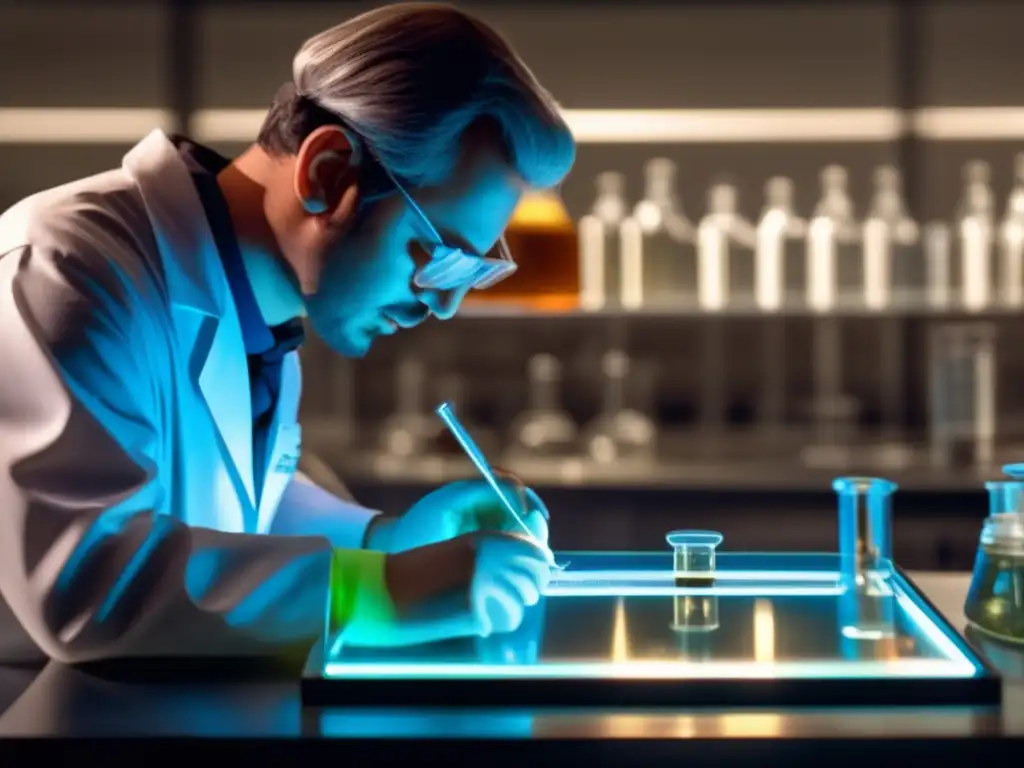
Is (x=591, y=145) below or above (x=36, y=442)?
above

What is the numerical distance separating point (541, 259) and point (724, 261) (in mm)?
494

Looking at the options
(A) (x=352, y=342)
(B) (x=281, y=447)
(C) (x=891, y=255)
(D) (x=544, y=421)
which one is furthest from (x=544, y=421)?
(A) (x=352, y=342)

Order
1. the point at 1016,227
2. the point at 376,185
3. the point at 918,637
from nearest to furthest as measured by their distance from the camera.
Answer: the point at 918,637, the point at 376,185, the point at 1016,227

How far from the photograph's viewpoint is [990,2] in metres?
3.14

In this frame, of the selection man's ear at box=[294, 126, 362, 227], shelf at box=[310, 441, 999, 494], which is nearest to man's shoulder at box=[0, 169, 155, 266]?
man's ear at box=[294, 126, 362, 227]

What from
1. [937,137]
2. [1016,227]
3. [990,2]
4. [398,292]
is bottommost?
[398,292]

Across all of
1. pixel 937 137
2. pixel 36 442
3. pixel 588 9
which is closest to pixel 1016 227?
pixel 937 137

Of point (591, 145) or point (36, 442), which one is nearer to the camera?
point (36, 442)

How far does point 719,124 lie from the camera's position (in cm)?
323

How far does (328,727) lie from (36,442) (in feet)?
1.22

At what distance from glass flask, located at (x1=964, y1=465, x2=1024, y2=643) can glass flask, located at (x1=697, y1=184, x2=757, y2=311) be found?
2023 mm

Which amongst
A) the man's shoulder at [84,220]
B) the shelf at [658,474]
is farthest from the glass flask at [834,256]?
the man's shoulder at [84,220]

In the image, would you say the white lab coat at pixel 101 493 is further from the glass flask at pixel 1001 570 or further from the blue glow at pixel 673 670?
the glass flask at pixel 1001 570

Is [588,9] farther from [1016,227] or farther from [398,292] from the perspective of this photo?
[398,292]
